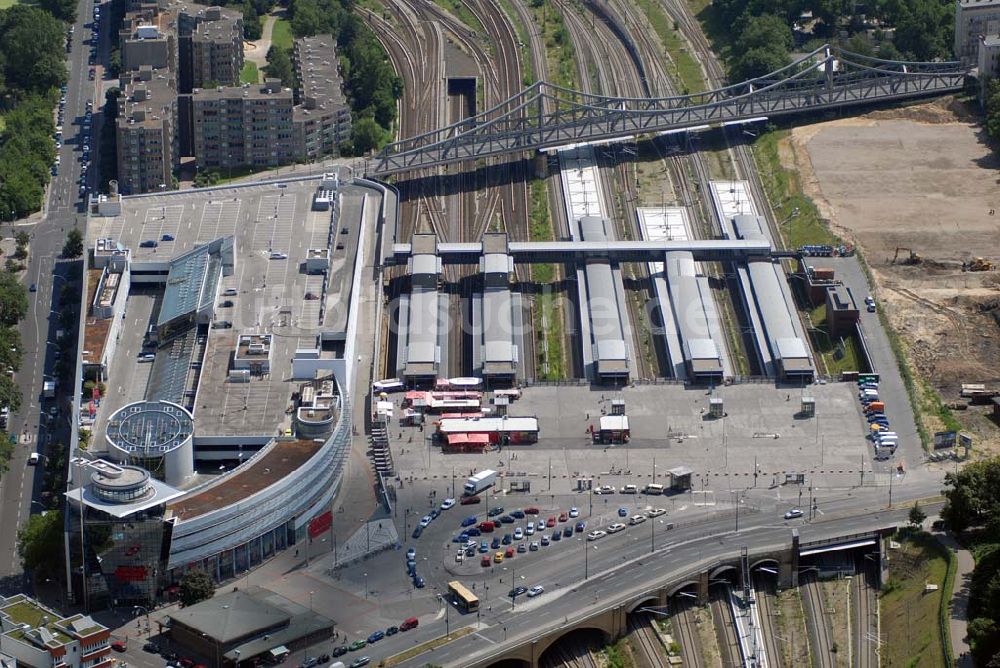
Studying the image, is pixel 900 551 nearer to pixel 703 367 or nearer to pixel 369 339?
pixel 703 367

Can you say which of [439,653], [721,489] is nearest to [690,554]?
[721,489]

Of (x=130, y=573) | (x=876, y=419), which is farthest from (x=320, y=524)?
(x=876, y=419)

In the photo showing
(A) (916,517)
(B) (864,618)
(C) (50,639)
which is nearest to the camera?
(C) (50,639)

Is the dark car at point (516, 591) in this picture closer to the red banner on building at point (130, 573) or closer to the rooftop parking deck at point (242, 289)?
the rooftop parking deck at point (242, 289)

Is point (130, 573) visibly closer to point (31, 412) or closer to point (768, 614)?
point (31, 412)

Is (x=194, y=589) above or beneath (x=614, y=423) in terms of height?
beneath

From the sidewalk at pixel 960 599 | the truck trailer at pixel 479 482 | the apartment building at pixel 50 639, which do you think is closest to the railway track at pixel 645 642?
the truck trailer at pixel 479 482

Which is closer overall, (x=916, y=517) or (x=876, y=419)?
(x=916, y=517)
